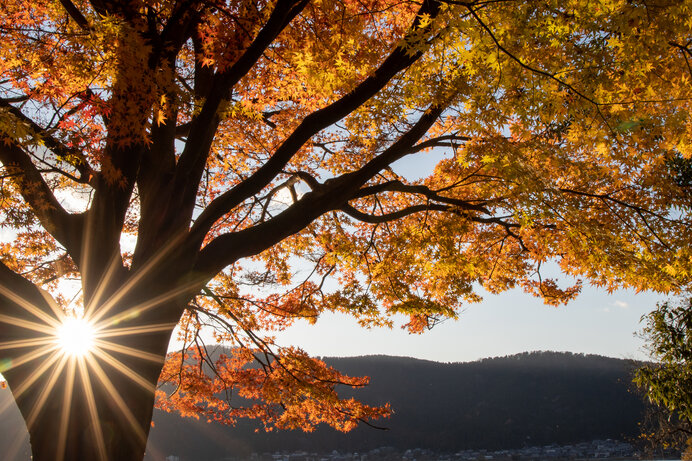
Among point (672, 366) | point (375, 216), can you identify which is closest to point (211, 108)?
point (375, 216)

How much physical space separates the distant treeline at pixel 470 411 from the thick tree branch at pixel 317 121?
65924mm

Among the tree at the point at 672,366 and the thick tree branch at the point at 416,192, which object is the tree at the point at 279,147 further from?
the tree at the point at 672,366

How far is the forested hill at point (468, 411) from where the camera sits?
69562 mm

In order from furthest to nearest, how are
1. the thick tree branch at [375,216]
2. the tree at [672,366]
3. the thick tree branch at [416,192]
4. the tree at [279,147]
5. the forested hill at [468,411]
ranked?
the forested hill at [468,411]
the tree at [672,366]
the thick tree branch at [375,216]
the thick tree branch at [416,192]
the tree at [279,147]

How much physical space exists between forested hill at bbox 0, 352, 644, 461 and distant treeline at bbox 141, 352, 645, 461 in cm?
16

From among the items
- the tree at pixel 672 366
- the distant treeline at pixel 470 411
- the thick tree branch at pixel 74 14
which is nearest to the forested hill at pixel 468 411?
the distant treeline at pixel 470 411

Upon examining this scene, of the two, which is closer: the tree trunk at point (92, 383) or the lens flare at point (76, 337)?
the tree trunk at point (92, 383)

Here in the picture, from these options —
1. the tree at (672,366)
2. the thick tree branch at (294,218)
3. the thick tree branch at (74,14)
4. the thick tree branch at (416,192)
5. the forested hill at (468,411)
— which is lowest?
the forested hill at (468,411)

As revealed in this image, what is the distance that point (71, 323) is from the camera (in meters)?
4.27

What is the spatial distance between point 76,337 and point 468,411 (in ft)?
275

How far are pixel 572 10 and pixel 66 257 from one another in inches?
340

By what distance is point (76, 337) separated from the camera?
13.9ft

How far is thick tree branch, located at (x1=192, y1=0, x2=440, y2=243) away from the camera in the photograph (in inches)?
163

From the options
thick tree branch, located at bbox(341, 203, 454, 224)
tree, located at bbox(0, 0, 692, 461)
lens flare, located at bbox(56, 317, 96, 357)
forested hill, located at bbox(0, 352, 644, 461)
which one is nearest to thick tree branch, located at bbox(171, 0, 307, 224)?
tree, located at bbox(0, 0, 692, 461)
